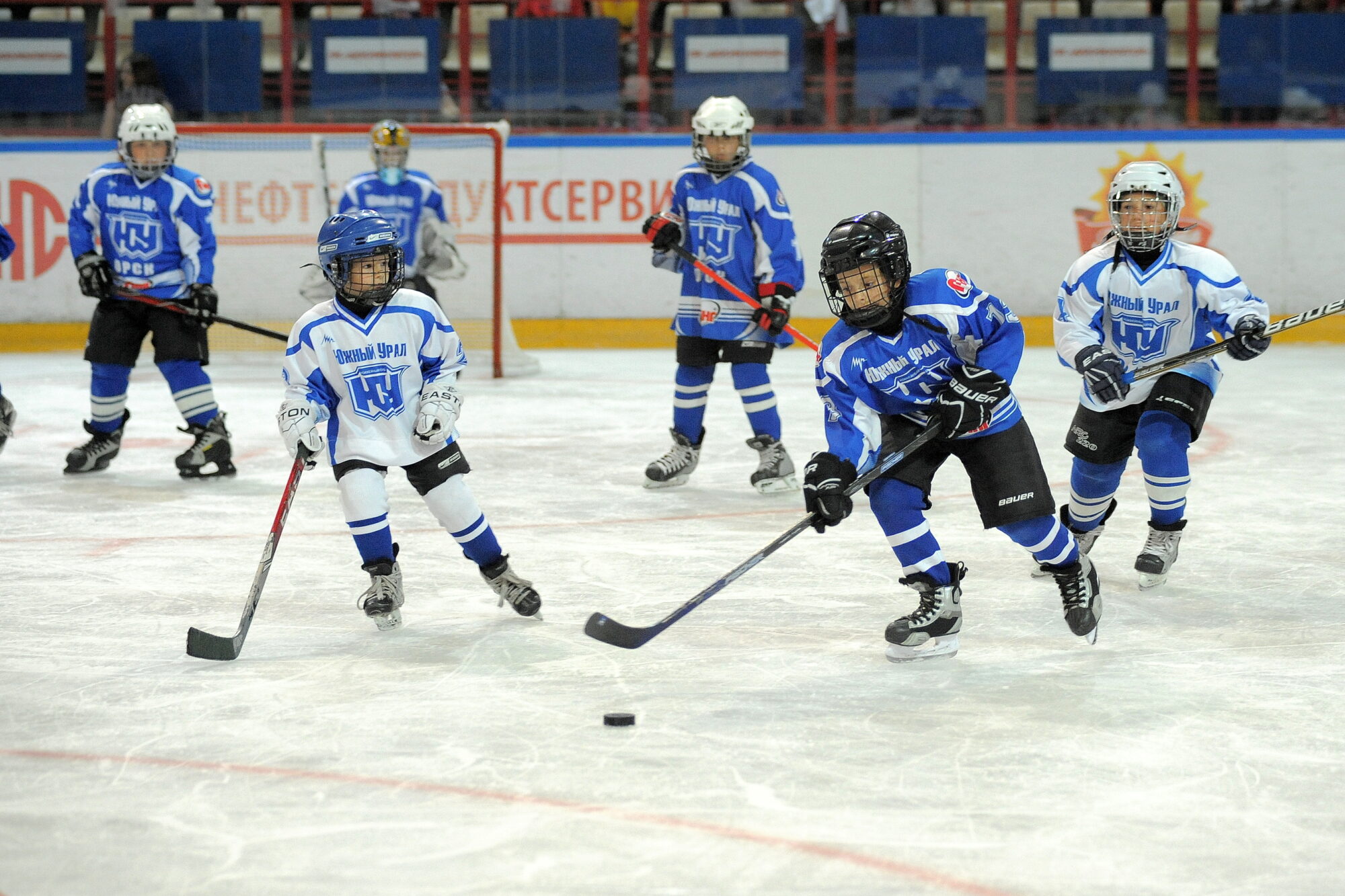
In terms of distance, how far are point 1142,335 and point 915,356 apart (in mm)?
854

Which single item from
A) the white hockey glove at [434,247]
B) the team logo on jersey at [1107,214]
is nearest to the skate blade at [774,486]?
the white hockey glove at [434,247]

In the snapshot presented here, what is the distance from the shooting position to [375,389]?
3.20 metres

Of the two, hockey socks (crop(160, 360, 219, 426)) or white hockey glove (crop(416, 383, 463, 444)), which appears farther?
hockey socks (crop(160, 360, 219, 426))

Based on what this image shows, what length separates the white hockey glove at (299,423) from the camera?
311cm

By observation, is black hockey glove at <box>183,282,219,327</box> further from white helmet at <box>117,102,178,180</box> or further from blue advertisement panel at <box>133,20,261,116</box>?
blue advertisement panel at <box>133,20,261,116</box>

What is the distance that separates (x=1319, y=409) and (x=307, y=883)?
561 centimetres

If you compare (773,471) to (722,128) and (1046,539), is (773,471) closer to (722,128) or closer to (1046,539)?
(722,128)

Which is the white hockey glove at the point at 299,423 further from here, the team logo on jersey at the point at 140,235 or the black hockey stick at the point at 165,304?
the team logo on jersey at the point at 140,235

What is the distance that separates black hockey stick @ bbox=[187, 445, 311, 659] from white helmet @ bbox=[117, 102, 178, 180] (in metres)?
2.50

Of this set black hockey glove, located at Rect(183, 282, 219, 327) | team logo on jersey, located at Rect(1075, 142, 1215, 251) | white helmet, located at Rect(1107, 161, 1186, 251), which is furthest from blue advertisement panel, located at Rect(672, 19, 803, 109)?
white helmet, located at Rect(1107, 161, 1186, 251)

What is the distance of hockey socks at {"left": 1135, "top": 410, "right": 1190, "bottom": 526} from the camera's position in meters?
3.52

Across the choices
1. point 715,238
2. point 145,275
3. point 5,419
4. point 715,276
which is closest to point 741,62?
point 715,238

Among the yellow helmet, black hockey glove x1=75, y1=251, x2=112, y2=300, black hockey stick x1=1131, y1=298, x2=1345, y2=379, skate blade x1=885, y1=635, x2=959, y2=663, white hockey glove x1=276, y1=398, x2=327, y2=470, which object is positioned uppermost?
the yellow helmet

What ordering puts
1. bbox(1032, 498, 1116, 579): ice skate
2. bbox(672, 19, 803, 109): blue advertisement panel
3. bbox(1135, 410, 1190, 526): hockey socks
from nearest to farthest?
bbox(1135, 410, 1190, 526): hockey socks
bbox(1032, 498, 1116, 579): ice skate
bbox(672, 19, 803, 109): blue advertisement panel
